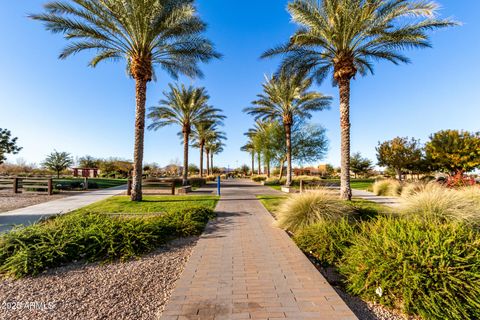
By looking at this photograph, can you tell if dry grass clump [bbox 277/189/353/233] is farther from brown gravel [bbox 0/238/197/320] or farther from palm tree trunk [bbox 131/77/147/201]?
palm tree trunk [bbox 131/77/147/201]

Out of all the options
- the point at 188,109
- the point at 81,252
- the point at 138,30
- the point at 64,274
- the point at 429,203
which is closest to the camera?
the point at 64,274

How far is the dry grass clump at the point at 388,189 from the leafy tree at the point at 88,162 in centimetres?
4982

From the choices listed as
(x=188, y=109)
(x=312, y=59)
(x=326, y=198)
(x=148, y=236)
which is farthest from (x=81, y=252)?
(x=188, y=109)

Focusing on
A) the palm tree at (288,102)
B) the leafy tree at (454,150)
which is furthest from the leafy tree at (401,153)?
the palm tree at (288,102)

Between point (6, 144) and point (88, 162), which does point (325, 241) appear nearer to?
point (6, 144)

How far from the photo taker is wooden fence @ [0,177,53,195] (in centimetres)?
1496

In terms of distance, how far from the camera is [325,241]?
4941mm

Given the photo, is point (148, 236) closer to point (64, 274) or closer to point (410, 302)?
point (64, 274)

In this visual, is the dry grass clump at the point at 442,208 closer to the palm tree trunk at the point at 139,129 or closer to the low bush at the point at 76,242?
the low bush at the point at 76,242

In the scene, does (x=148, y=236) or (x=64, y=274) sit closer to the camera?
(x=64, y=274)

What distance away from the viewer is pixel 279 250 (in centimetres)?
484

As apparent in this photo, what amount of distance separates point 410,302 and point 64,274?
17.2ft

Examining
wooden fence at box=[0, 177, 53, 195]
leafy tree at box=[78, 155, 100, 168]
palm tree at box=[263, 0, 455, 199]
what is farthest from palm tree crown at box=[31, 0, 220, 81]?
leafy tree at box=[78, 155, 100, 168]

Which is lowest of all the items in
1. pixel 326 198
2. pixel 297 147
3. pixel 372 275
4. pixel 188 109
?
pixel 372 275
